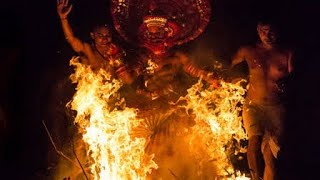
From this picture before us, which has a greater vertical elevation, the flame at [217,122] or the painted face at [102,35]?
the painted face at [102,35]

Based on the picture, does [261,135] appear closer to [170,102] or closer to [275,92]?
[275,92]

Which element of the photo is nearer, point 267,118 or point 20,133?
point 267,118

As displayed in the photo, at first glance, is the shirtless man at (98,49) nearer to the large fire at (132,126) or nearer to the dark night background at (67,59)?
the large fire at (132,126)

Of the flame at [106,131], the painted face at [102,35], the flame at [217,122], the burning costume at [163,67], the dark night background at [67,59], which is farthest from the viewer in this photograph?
the dark night background at [67,59]

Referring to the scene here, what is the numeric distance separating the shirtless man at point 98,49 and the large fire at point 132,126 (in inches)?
5.8

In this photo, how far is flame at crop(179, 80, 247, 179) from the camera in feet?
25.3

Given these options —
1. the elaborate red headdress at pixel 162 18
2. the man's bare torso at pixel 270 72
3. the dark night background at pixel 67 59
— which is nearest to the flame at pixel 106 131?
the elaborate red headdress at pixel 162 18

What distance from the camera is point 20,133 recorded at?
8.70m

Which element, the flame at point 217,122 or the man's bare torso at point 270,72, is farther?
the flame at point 217,122

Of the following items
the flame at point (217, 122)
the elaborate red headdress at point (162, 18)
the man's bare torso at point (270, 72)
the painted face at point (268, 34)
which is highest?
the elaborate red headdress at point (162, 18)

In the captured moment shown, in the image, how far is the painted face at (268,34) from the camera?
730 centimetres

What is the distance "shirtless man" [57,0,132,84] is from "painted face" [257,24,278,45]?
2255mm

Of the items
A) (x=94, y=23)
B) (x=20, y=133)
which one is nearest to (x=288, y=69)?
(x=94, y=23)

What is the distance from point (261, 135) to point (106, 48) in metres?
2.81
